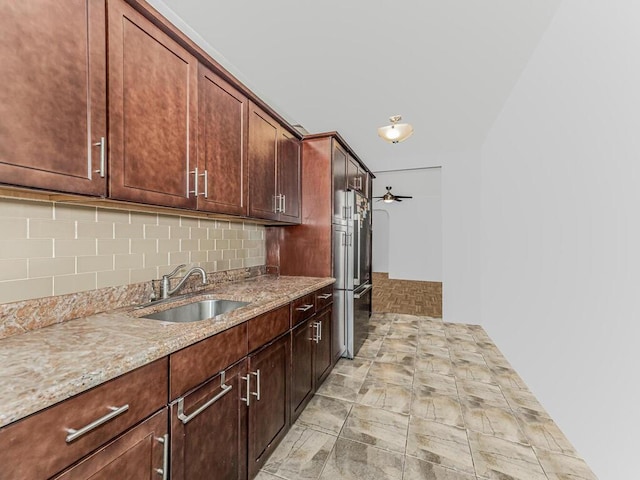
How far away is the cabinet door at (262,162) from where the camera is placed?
204 cm

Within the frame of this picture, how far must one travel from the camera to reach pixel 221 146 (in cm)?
174

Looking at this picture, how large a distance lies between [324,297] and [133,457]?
174 centimetres

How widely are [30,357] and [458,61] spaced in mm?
3087

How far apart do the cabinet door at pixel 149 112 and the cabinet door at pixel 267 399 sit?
A: 0.94m

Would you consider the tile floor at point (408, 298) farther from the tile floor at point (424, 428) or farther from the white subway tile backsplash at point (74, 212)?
the white subway tile backsplash at point (74, 212)

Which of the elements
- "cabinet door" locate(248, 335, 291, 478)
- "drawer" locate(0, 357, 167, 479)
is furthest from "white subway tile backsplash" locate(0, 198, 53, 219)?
"cabinet door" locate(248, 335, 291, 478)

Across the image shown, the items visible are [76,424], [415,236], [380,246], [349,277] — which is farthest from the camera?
[380,246]

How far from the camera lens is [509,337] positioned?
3.00 m

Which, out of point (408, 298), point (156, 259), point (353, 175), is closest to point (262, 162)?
point (156, 259)

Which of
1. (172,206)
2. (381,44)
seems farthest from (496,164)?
(172,206)

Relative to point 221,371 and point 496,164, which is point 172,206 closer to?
point 221,371

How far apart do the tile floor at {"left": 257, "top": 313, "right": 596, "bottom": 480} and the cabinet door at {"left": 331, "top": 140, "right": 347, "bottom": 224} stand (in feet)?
5.13

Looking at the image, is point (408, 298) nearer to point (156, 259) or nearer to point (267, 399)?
point (267, 399)

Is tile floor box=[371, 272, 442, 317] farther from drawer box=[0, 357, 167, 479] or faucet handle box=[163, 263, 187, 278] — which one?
drawer box=[0, 357, 167, 479]
